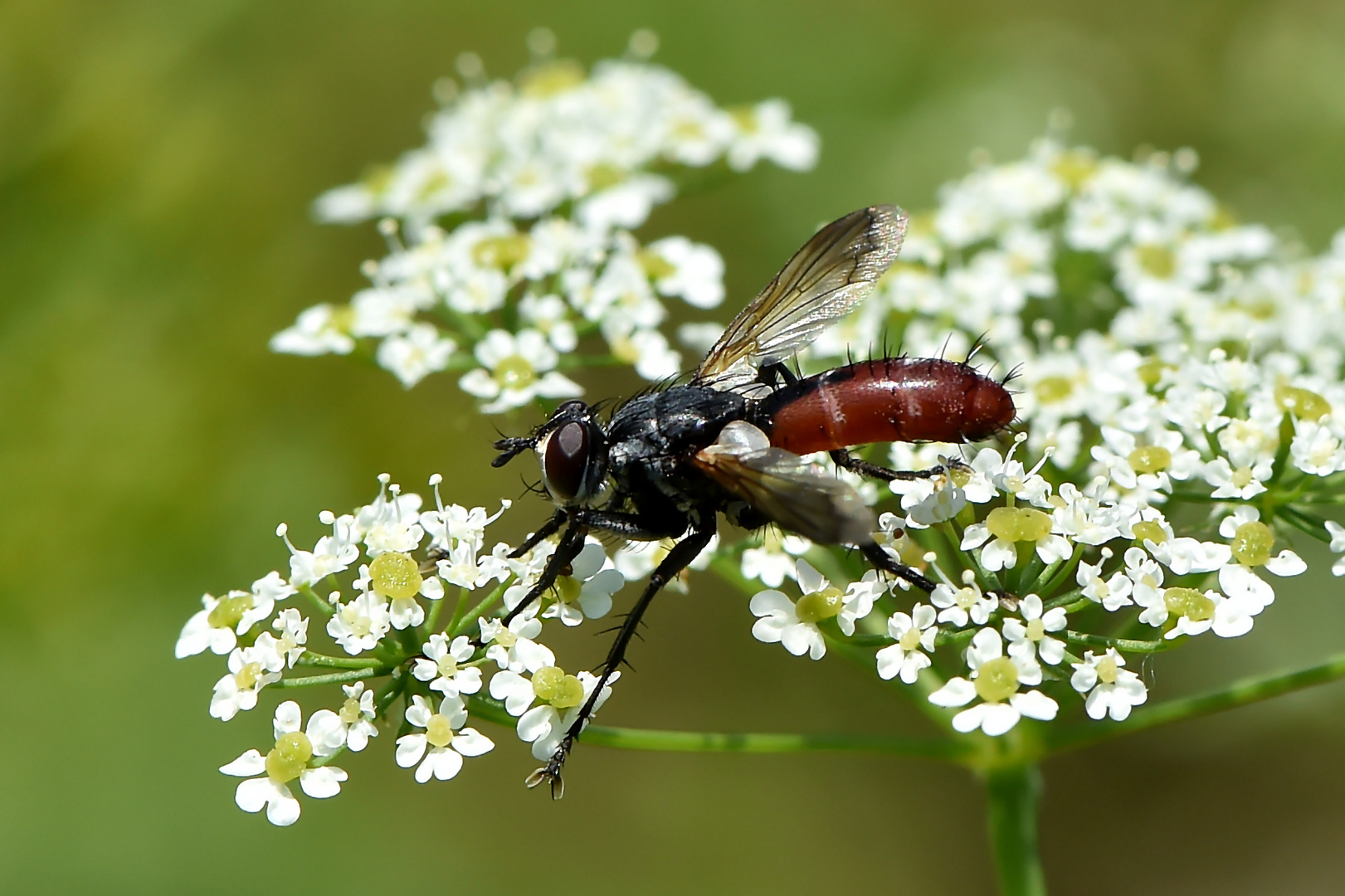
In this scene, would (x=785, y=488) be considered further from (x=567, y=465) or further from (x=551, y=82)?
(x=551, y=82)

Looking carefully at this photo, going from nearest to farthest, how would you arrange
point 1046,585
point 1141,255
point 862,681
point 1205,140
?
point 1046,585, point 1141,255, point 862,681, point 1205,140

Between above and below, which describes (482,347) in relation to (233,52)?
below

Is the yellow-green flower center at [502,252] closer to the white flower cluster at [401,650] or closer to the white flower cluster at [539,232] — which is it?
the white flower cluster at [539,232]

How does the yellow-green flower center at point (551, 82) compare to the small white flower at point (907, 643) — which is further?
the yellow-green flower center at point (551, 82)

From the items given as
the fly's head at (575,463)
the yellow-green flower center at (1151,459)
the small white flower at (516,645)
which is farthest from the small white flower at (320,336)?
the yellow-green flower center at (1151,459)

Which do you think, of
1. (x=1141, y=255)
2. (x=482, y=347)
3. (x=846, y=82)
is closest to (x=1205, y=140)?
(x=846, y=82)

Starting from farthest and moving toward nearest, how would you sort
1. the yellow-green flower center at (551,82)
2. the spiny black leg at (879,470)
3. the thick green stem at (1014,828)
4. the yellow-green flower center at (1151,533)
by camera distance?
the yellow-green flower center at (551,82), the thick green stem at (1014,828), the spiny black leg at (879,470), the yellow-green flower center at (1151,533)

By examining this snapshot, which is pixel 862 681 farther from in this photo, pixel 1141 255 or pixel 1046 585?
pixel 1046 585
